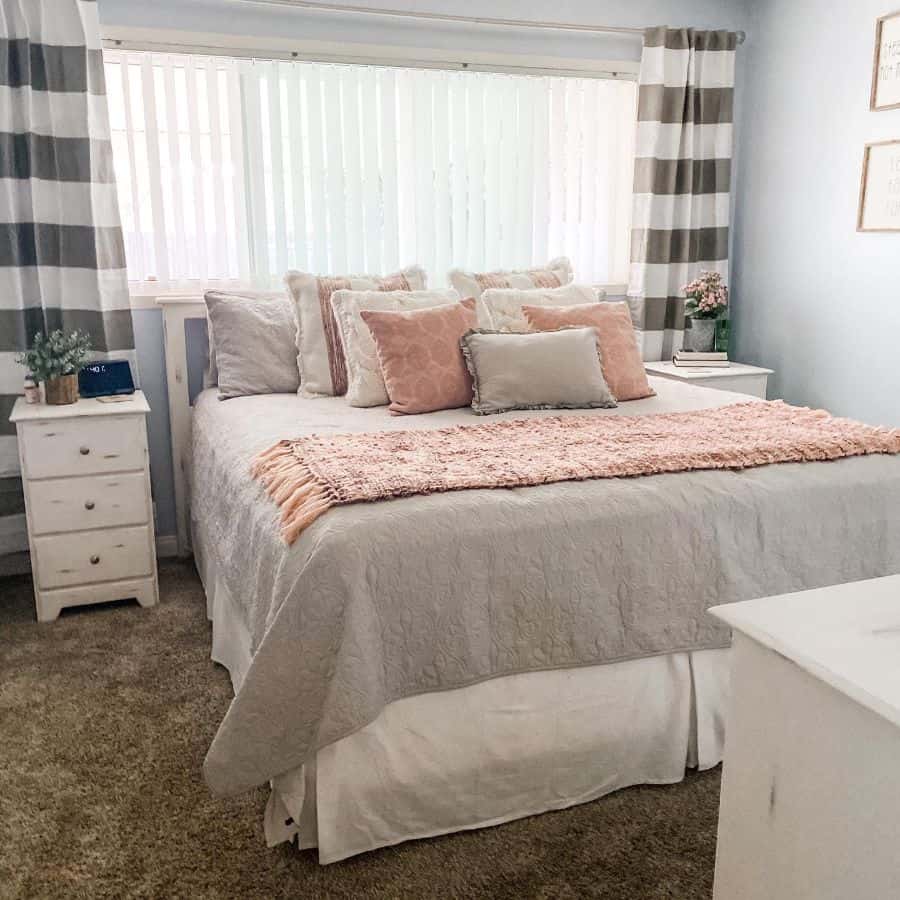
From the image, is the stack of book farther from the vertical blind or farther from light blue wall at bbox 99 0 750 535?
light blue wall at bbox 99 0 750 535

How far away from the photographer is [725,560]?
1.97m

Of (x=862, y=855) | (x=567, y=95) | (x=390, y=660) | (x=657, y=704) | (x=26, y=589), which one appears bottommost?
(x=26, y=589)

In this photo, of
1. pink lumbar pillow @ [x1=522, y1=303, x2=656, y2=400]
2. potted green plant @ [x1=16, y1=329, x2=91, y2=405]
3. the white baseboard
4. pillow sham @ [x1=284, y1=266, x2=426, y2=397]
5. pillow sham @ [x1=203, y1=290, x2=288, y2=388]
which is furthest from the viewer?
the white baseboard

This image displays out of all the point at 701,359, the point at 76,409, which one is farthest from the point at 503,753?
the point at 701,359

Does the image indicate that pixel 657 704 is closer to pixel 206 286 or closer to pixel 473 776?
pixel 473 776

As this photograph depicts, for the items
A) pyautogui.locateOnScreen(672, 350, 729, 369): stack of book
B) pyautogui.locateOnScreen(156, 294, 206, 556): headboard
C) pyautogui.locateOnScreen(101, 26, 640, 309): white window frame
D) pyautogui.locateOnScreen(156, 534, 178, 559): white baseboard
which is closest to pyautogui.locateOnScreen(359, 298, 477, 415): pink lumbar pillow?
pyautogui.locateOnScreen(156, 294, 206, 556): headboard

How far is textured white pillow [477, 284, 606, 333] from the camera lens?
10.6ft

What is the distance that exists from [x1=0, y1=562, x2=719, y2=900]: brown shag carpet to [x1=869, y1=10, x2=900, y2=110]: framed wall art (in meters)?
2.76

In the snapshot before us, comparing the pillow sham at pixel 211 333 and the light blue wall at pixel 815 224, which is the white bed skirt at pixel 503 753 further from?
the light blue wall at pixel 815 224

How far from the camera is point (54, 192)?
3.08 m

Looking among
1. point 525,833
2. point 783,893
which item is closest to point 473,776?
point 525,833

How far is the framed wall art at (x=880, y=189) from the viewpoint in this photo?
3.45 m

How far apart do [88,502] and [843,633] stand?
2.49 meters

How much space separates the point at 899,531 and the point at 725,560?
1.67ft
